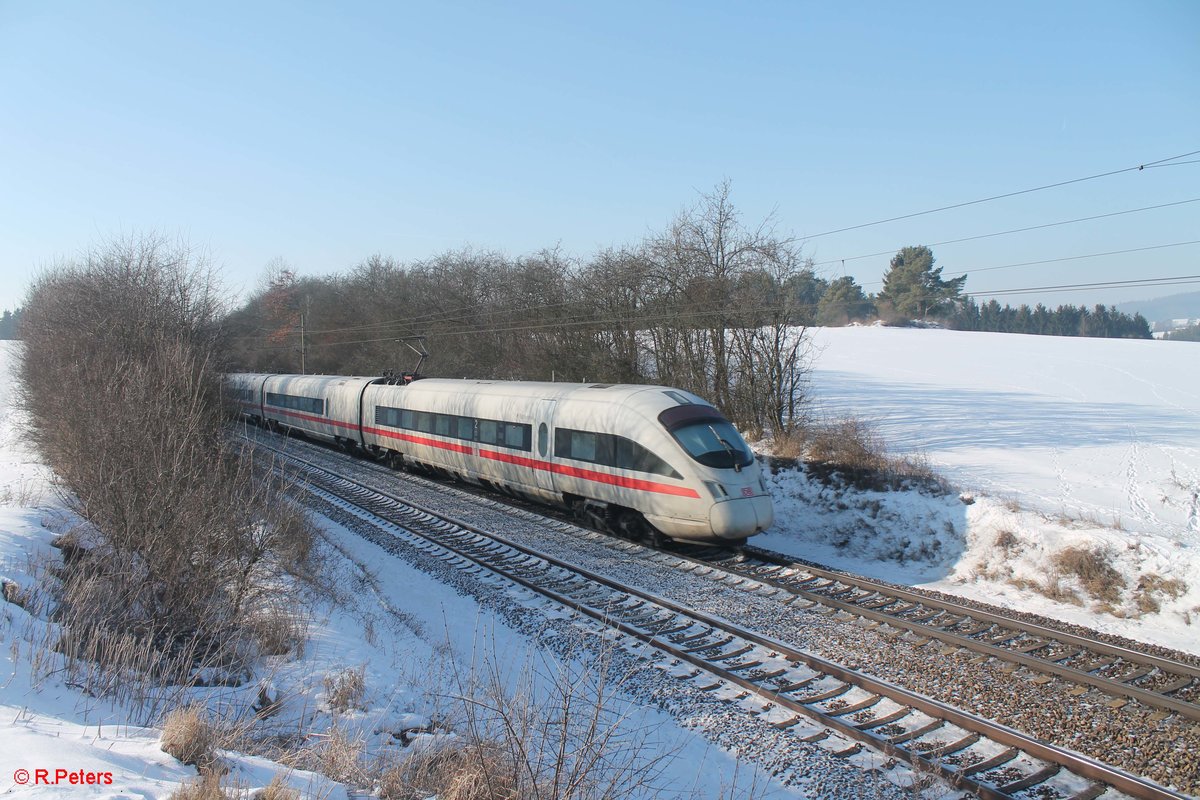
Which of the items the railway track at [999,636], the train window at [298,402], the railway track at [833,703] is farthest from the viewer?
the train window at [298,402]

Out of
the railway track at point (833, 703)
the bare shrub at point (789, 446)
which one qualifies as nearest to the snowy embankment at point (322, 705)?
the railway track at point (833, 703)

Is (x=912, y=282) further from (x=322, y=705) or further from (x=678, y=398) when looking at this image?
(x=322, y=705)

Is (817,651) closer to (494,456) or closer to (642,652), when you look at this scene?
(642,652)

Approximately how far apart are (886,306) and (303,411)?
161 feet

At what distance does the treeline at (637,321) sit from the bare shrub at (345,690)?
1432 cm

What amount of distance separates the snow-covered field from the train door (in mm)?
3628

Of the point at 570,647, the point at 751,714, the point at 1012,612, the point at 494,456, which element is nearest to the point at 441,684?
the point at 570,647

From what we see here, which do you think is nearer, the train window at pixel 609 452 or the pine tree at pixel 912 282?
the train window at pixel 609 452

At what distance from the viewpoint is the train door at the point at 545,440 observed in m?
14.0

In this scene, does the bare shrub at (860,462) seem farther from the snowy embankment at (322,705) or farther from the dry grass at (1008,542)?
the snowy embankment at (322,705)

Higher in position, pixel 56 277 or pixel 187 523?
pixel 56 277

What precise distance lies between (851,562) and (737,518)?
2656mm

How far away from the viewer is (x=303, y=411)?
28031 mm

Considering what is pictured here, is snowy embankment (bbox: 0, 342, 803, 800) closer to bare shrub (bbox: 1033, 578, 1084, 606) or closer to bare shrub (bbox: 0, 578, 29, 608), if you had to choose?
bare shrub (bbox: 0, 578, 29, 608)
